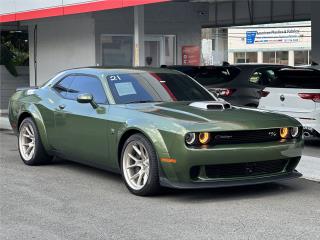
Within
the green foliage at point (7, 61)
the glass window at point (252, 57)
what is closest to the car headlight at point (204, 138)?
the green foliage at point (7, 61)

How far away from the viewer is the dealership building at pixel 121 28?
17.5m

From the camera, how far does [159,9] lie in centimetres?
1934

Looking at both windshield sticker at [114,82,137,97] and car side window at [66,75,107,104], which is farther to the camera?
car side window at [66,75,107,104]

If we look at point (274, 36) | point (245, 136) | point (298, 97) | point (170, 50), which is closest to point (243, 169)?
point (245, 136)

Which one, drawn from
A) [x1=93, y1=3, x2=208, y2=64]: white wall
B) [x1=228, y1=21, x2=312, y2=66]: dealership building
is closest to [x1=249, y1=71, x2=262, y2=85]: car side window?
[x1=93, y1=3, x2=208, y2=64]: white wall

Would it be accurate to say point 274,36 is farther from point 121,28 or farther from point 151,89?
point 151,89

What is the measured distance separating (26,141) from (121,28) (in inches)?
392

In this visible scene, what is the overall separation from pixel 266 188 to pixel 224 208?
3.96 feet

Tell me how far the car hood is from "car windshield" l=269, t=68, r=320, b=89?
3945 mm

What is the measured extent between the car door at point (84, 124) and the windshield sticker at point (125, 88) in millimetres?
209

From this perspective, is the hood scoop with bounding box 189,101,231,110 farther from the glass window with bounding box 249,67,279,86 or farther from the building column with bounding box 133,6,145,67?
the building column with bounding box 133,6,145,67

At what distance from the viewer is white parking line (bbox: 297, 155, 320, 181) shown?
8169mm

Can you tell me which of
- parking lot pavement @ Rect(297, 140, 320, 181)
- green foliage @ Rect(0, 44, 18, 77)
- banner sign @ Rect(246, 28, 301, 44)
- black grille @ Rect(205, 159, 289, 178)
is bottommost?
parking lot pavement @ Rect(297, 140, 320, 181)

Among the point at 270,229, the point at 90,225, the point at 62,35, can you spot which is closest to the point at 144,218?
the point at 90,225
